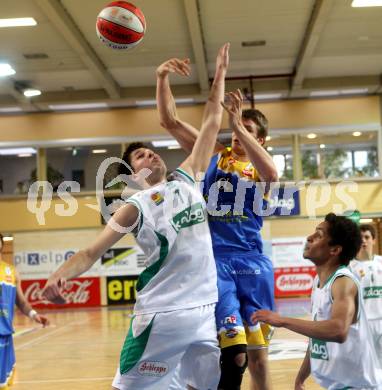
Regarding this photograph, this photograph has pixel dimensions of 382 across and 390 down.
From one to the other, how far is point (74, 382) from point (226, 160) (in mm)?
4057

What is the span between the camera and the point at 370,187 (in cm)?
1908

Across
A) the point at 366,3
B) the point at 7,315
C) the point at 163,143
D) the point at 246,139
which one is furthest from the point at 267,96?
the point at 246,139

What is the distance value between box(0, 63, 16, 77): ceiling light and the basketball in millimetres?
10283

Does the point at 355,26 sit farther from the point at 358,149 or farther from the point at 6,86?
the point at 6,86

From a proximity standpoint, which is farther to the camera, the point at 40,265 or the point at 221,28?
the point at 40,265

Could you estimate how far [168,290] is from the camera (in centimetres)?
317

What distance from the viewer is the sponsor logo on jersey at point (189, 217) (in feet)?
10.7

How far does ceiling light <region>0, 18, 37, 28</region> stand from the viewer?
12641mm

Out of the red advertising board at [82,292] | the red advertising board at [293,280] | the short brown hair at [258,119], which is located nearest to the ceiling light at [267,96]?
the red advertising board at [293,280]

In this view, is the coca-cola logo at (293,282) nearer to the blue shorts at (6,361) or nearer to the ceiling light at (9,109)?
the ceiling light at (9,109)

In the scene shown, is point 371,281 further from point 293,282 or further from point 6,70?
point 293,282

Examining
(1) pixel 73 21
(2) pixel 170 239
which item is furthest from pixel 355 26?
(2) pixel 170 239

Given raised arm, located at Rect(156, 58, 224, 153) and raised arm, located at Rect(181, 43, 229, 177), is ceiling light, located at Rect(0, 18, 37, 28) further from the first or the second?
raised arm, located at Rect(181, 43, 229, 177)

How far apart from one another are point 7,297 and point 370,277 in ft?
11.4
